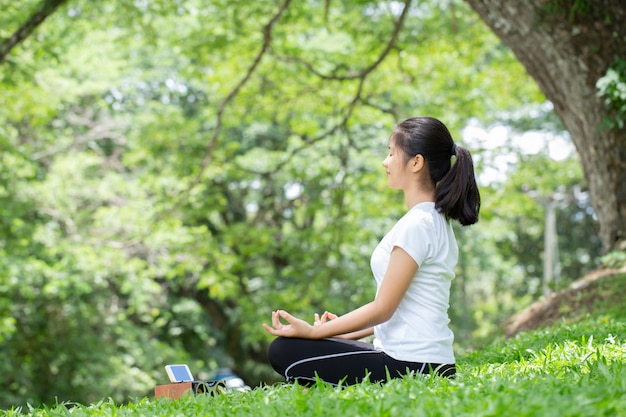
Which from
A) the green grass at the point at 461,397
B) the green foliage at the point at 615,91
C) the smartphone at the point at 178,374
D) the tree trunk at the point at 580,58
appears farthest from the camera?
the tree trunk at the point at 580,58

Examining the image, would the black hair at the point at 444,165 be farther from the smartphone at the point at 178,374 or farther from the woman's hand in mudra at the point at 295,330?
the smartphone at the point at 178,374

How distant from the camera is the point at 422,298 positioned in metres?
2.86

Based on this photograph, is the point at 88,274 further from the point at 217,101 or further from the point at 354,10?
the point at 354,10

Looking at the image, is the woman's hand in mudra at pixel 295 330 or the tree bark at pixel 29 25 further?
the tree bark at pixel 29 25

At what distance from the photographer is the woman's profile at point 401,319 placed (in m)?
2.79

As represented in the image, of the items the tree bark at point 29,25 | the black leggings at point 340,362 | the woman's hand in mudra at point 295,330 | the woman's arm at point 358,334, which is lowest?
the black leggings at point 340,362

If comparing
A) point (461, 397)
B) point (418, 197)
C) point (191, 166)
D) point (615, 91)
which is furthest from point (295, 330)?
point (191, 166)

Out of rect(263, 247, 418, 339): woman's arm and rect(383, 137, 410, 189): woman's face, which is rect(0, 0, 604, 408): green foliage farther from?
rect(263, 247, 418, 339): woman's arm

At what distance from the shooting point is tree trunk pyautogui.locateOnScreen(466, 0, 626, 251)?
17.9 ft

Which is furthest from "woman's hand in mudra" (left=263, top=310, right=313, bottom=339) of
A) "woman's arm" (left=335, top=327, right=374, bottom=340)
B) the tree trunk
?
the tree trunk

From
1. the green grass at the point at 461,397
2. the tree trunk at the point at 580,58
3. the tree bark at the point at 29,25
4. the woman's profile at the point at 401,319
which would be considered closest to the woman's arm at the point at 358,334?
the woman's profile at the point at 401,319

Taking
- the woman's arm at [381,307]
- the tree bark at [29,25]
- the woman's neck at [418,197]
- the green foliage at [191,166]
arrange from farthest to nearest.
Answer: the green foliage at [191,166]
the tree bark at [29,25]
the woman's neck at [418,197]
the woman's arm at [381,307]

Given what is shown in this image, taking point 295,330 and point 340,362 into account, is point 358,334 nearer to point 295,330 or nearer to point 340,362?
point 340,362

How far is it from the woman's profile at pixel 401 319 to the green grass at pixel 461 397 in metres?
0.16
